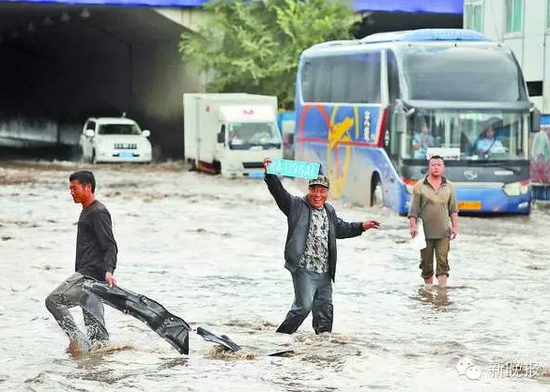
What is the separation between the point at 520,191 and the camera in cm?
3005

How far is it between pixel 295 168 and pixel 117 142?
3813 centimetres

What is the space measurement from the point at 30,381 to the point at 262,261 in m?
10.6

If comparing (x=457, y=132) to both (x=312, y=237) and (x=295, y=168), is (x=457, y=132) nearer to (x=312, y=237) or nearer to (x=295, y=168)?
(x=312, y=237)

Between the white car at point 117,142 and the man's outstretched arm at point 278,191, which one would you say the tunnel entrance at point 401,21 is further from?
the man's outstretched arm at point 278,191

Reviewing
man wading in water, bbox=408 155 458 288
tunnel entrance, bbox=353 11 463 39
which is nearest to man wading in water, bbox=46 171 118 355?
man wading in water, bbox=408 155 458 288

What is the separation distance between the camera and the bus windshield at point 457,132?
29.5m

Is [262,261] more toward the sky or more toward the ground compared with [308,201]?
more toward the ground

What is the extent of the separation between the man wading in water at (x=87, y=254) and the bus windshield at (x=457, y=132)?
1721 centimetres

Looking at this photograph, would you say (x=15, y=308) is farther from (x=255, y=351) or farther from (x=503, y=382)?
(x=503, y=382)

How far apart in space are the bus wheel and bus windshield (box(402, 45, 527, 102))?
2250 mm

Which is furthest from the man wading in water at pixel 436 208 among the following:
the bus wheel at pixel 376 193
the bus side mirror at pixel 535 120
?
the bus wheel at pixel 376 193

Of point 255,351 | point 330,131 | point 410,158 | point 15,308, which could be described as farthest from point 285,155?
point 255,351

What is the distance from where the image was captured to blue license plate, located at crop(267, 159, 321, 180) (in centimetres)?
1192

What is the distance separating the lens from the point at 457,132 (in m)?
29.6
